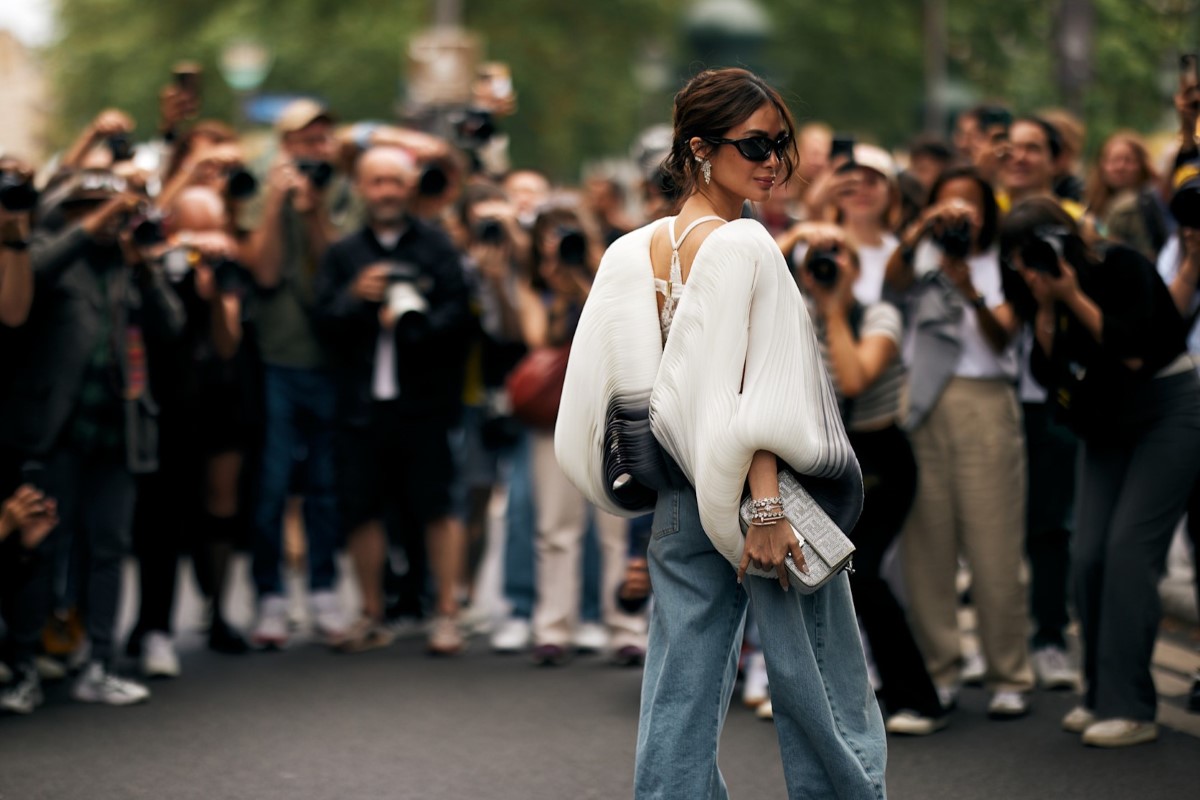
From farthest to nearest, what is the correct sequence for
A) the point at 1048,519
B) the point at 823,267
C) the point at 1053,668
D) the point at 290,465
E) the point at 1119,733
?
1. the point at 290,465
2. the point at 1048,519
3. the point at 1053,668
4. the point at 823,267
5. the point at 1119,733

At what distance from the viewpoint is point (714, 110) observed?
4641 mm

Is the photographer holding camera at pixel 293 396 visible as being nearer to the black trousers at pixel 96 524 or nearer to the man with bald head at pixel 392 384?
the man with bald head at pixel 392 384

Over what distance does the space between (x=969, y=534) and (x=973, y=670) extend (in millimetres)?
1009

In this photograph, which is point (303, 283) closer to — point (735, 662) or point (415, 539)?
point (415, 539)

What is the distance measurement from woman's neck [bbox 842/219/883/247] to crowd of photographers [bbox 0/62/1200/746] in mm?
10

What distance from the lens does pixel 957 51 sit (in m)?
35.5

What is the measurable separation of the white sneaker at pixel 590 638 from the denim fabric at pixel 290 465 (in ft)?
4.09

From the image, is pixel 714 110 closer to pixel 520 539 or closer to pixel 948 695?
pixel 948 695

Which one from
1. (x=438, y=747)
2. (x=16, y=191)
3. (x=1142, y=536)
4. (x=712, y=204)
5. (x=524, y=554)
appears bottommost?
(x=438, y=747)

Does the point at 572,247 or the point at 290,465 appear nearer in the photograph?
the point at 572,247

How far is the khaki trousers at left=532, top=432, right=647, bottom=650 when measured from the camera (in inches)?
341

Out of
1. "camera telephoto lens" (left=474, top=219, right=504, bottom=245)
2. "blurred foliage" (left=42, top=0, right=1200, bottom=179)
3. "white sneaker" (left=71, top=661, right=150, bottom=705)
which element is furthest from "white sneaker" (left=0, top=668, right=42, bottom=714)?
"blurred foliage" (left=42, top=0, right=1200, bottom=179)

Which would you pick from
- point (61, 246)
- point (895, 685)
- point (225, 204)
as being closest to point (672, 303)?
point (895, 685)

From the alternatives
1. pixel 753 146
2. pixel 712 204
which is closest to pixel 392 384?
pixel 712 204
